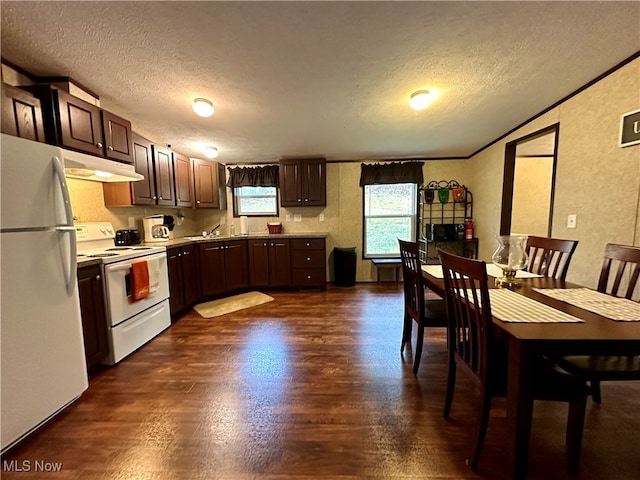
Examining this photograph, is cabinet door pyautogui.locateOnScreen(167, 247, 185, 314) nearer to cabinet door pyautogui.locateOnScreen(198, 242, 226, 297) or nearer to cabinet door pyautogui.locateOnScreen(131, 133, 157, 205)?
cabinet door pyautogui.locateOnScreen(198, 242, 226, 297)

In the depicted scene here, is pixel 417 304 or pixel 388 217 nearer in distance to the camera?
pixel 417 304

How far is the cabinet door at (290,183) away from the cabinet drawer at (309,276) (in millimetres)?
1152

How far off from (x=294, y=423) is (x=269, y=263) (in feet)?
9.15

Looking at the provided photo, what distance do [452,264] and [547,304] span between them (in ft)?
1.75

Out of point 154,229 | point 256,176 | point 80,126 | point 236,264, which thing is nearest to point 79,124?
point 80,126

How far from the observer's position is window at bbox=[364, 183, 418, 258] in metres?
4.49

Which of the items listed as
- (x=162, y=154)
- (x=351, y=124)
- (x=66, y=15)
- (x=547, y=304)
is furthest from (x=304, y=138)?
(x=547, y=304)

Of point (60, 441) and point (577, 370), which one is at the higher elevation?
point (577, 370)

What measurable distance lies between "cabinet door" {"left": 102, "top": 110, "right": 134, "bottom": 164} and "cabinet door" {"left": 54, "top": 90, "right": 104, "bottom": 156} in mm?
59

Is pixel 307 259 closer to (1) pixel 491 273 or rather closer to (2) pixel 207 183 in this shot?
(2) pixel 207 183

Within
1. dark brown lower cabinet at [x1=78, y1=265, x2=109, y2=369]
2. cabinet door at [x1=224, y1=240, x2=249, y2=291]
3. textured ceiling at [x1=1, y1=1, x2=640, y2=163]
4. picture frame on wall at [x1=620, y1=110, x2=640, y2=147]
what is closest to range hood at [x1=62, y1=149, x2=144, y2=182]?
textured ceiling at [x1=1, y1=1, x2=640, y2=163]

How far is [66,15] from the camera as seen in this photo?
132cm

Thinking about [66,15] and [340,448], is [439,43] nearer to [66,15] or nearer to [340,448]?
[66,15]

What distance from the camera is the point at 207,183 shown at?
4.03 metres
